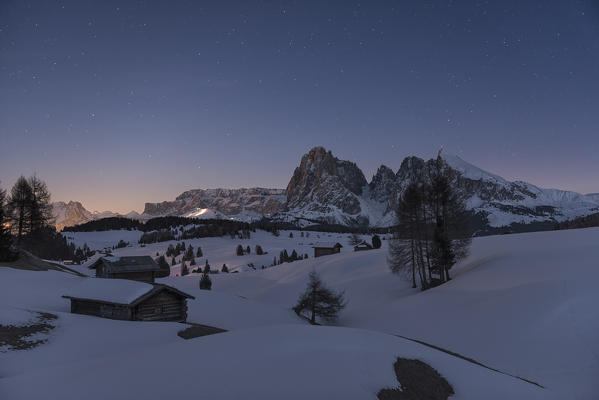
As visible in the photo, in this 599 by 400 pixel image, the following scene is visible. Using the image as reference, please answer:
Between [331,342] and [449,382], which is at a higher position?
[331,342]

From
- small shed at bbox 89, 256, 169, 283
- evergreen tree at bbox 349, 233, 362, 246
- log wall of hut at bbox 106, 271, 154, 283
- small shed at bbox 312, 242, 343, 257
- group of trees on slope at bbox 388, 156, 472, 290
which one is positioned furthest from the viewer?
evergreen tree at bbox 349, 233, 362, 246

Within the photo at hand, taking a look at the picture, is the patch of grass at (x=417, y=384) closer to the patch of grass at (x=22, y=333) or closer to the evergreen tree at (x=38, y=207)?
the patch of grass at (x=22, y=333)

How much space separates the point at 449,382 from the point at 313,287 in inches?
1208

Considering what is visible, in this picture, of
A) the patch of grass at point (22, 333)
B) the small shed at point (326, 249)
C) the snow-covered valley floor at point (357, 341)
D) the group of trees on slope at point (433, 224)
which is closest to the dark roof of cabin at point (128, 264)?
the snow-covered valley floor at point (357, 341)

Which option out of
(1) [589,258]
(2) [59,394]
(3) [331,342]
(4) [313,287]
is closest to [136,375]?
(2) [59,394]

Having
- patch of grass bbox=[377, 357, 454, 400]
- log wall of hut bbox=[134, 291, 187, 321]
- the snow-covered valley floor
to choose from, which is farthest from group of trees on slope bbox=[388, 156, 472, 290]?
patch of grass bbox=[377, 357, 454, 400]

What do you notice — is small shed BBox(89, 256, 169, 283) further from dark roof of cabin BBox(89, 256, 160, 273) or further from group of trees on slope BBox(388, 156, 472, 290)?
group of trees on slope BBox(388, 156, 472, 290)

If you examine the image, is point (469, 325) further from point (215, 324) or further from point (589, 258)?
point (215, 324)

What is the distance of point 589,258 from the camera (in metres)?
32.0

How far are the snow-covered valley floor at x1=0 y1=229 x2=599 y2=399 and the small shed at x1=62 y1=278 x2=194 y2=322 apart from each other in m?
2.01

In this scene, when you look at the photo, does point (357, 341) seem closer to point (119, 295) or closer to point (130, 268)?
point (119, 295)

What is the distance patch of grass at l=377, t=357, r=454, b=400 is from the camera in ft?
32.2

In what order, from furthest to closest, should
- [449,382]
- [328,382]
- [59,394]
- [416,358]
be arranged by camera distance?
1. [416,358]
2. [449,382]
3. [328,382]
4. [59,394]

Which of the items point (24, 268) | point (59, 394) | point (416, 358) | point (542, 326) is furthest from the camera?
point (24, 268)
